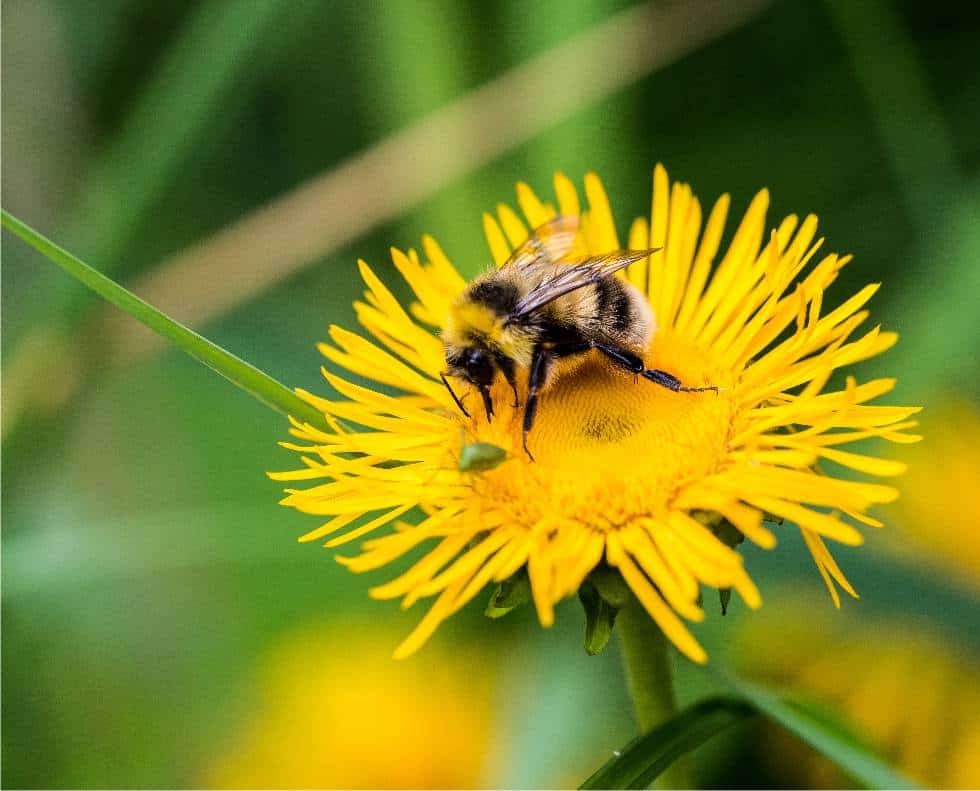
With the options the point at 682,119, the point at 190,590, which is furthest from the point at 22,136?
the point at 682,119

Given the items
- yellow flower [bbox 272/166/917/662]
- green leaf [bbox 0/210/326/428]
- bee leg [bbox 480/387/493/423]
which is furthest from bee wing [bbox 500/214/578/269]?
green leaf [bbox 0/210/326/428]

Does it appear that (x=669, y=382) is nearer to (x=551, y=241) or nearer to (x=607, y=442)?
(x=607, y=442)

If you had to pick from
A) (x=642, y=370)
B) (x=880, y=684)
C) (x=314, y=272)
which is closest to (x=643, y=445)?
(x=642, y=370)

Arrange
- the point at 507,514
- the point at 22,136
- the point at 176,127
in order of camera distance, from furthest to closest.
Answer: the point at 22,136 < the point at 176,127 < the point at 507,514

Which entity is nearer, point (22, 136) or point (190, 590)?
point (190, 590)

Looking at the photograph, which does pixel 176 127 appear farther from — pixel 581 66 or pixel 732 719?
pixel 732 719

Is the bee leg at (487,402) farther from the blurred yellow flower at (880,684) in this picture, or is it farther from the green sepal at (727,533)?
the blurred yellow flower at (880,684)

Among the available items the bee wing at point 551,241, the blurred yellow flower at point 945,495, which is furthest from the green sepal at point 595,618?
the blurred yellow flower at point 945,495
